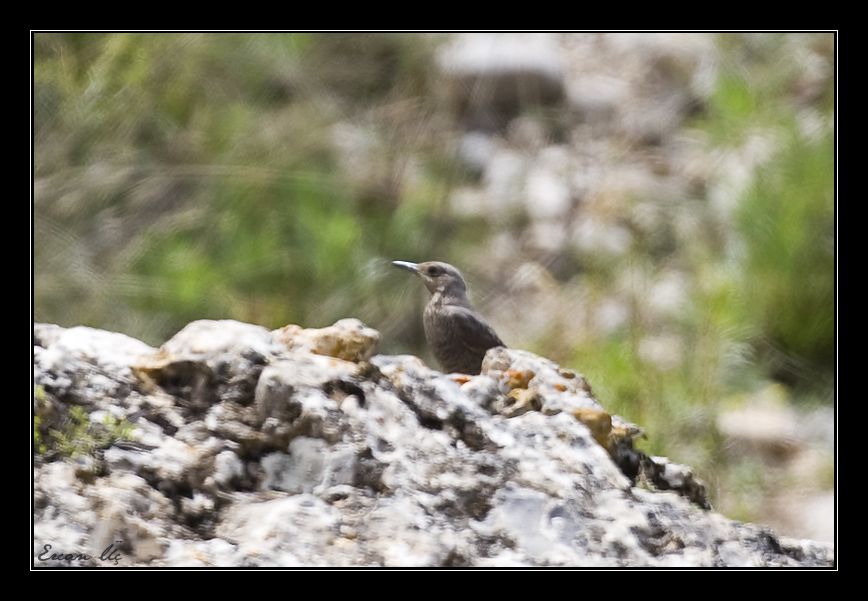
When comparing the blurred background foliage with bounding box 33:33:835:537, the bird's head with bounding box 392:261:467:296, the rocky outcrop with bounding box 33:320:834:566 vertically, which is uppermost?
the blurred background foliage with bounding box 33:33:835:537

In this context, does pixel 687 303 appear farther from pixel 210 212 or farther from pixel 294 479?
pixel 294 479

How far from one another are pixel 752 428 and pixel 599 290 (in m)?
1.03

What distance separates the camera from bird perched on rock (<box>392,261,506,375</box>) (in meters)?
3.98

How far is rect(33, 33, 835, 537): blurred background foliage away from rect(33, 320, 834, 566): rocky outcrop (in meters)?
2.52

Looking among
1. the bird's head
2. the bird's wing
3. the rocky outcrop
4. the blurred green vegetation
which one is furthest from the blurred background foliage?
the rocky outcrop

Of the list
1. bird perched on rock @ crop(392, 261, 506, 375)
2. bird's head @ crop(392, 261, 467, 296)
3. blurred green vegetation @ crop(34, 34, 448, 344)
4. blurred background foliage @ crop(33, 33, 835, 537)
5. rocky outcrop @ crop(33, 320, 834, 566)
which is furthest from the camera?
blurred green vegetation @ crop(34, 34, 448, 344)

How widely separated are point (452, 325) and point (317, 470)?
161 cm

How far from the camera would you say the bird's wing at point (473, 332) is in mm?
4043

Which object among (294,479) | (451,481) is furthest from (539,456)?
(294,479)

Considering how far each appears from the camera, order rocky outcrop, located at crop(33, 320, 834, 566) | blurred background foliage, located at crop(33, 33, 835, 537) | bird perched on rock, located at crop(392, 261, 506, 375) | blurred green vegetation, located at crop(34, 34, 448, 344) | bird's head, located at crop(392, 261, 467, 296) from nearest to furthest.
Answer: rocky outcrop, located at crop(33, 320, 834, 566) < bird perched on rock, located at crop(392, 261, 506, 375) < bird's head, located at crop(392, 261, 467, 296) < blurred background foliage, located at crop(33, 33, 835, 537) < blurred green vegetation, located at crop(34, 34, 448, 344)

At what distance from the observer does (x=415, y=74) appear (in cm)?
809

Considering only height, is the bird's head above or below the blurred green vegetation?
below

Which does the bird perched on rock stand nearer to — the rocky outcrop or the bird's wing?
the bird's wing

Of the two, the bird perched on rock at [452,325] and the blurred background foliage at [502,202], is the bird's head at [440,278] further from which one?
the blurred background foliage at [502,202]
